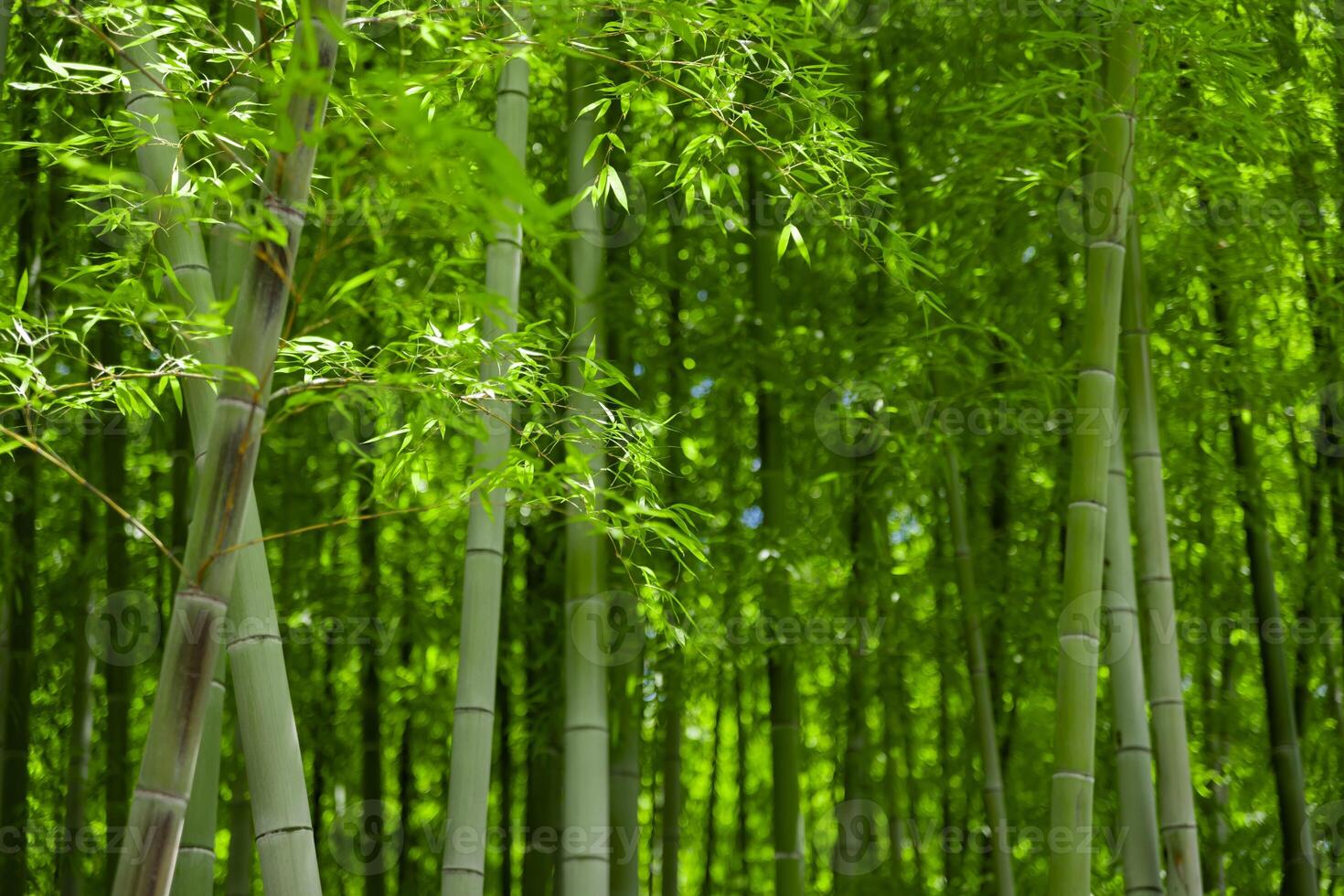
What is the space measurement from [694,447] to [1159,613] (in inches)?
56.5

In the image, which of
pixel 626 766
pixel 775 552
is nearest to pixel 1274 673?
pixel 775 552

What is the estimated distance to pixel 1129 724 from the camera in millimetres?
3436

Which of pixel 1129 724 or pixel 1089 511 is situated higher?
pixel 1089 511

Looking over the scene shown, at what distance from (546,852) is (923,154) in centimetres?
292

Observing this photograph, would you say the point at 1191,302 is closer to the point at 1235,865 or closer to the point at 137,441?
the point at 1235,865

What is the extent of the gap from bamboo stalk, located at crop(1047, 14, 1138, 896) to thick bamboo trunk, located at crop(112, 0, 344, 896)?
198 centimetres

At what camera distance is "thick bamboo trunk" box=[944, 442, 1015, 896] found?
4605 millimetres

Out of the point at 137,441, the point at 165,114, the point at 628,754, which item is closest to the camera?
the point at 165,114

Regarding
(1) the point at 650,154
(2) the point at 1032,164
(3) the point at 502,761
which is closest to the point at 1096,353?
(2) the point at 1032,164

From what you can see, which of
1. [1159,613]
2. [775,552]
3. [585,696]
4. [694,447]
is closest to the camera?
[694,447]

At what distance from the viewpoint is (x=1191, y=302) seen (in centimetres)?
432

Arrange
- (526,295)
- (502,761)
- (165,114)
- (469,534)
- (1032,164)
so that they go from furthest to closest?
(502,761)
(526,295)
(1032,164)
(469,534)
(165,114)

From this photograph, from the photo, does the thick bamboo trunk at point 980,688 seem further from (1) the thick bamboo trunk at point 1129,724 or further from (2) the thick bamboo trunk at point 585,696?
(2) the thick bamboo trunk at point 585,696

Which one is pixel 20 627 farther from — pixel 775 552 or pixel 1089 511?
→ pixel 1089 511
